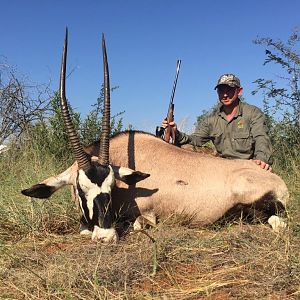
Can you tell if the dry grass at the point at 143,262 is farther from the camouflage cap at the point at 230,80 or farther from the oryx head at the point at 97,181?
the camouflage cap at the point at 230,80

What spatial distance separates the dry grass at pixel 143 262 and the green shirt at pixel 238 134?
44.8 inches

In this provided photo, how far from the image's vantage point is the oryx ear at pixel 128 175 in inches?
151

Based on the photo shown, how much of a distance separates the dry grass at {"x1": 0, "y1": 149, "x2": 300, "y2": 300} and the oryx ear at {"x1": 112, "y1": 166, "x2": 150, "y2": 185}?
46 cm

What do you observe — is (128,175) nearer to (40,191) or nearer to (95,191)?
(95,191)

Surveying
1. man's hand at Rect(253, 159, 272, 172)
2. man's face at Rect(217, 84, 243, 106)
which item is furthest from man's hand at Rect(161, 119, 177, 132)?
man's hand at Rect(253, 159, 272, 172)

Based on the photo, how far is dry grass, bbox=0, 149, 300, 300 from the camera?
2270 mm

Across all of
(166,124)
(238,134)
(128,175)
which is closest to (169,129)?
(166,124)

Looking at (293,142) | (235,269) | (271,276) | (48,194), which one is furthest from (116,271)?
(293,142)

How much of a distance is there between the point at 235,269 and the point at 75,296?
2.95ft

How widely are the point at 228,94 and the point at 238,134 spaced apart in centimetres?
48

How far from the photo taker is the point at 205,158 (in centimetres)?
439

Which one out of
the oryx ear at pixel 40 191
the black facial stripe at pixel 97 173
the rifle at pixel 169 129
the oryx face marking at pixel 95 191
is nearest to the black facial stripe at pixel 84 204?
the oryx face marking at pixel 95 191

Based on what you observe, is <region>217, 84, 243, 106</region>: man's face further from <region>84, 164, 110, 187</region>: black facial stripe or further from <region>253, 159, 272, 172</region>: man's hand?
<region>84, 164, 110, 187</region>: black facial stripe

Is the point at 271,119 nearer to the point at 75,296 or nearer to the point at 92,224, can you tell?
the point at 92,224
